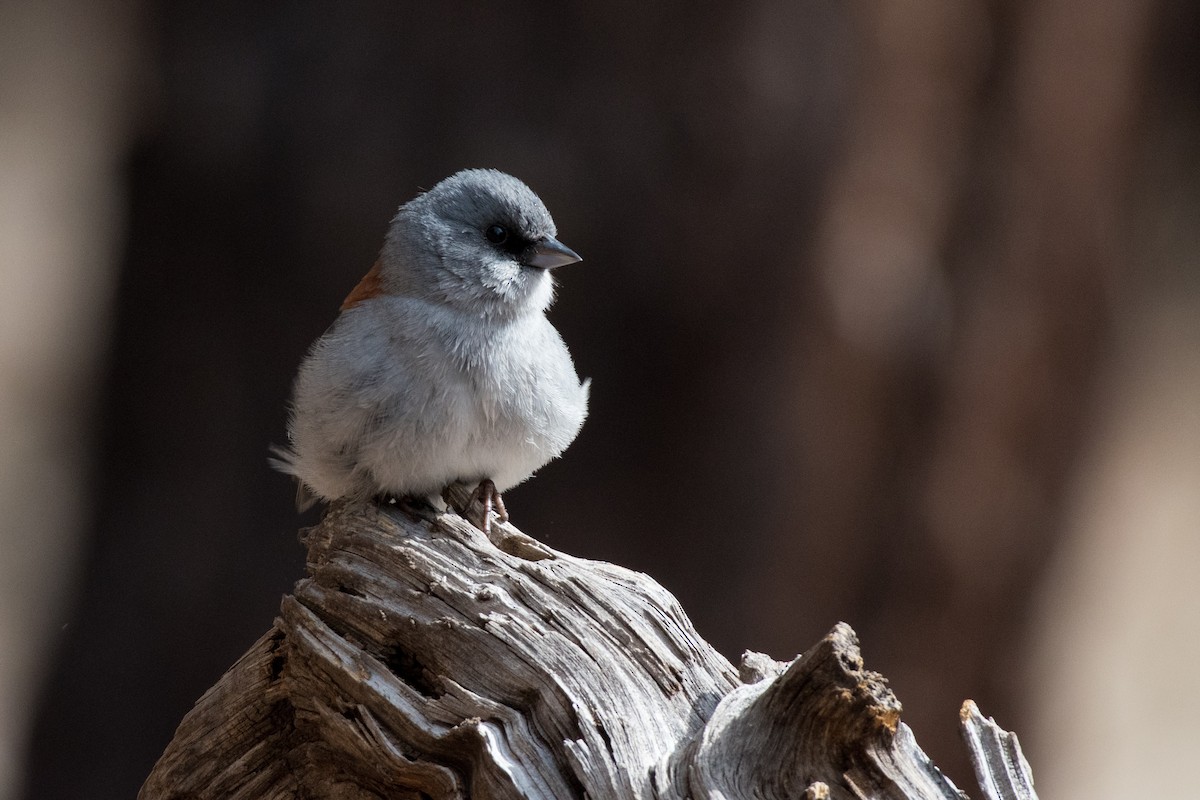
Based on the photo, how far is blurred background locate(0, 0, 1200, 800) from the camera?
476cm

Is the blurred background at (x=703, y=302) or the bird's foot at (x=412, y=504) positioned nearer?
the bird's foot at (x=412, y=504)

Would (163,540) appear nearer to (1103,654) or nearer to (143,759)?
(143,759)

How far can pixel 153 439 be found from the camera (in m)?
5.53

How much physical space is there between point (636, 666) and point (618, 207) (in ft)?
9.21

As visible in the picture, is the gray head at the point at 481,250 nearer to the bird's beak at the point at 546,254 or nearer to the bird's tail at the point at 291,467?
the bird's beak at the point at 546,254

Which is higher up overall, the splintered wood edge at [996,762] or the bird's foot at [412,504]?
the splintered wood edge at [996,762]

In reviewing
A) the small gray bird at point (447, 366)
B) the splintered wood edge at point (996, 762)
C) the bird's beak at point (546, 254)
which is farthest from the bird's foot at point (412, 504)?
the splintered wood edge at point (996, 762)

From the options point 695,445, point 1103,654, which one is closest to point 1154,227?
point 1103,654

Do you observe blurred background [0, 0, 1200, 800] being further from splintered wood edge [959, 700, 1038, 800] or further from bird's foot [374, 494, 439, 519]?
splintered wood edge [959, 700, 1038, 800]

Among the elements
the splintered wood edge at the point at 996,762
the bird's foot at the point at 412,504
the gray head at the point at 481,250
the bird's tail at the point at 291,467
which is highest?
the gray head at the point at 481,250

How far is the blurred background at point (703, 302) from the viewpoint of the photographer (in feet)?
15.6

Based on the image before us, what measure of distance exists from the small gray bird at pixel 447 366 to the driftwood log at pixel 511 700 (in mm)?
151

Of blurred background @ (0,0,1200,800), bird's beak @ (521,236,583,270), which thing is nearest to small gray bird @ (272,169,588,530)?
bird's beak @ (521,236,583,270)

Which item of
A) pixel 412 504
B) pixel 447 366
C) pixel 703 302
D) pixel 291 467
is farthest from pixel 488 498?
pixel 703 302
